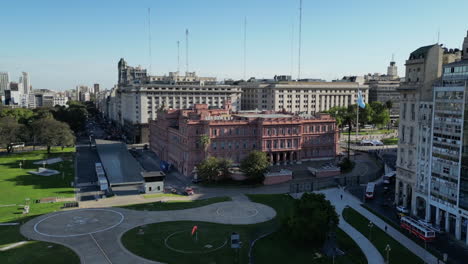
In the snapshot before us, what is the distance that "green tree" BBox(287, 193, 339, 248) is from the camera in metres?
49.4

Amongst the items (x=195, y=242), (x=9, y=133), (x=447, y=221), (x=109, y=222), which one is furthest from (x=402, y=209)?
(x=9, y=133)

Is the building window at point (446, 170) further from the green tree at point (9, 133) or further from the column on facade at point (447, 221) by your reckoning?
the green tree at point (9, 133)

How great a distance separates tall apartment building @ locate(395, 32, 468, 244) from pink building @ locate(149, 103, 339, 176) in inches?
1309

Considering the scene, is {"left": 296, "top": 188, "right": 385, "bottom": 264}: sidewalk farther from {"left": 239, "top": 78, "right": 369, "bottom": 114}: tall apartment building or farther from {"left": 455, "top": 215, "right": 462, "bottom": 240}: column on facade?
{"left": 239, "top": 78, "right": 369, "bottom": 114}: tall apartment building

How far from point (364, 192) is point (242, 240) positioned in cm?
3500

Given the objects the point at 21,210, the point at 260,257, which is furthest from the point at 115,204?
the point at 260,257

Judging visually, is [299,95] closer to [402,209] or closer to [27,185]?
[402,209]

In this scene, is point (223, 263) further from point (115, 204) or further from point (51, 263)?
point (115, 204)

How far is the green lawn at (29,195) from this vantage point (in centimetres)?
4744

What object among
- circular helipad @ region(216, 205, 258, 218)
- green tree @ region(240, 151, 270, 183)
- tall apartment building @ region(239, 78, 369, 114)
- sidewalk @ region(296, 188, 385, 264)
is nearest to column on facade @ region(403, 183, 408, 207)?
sidewalk @ region(296, 188, 385, 264)

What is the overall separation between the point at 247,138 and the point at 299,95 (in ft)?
281

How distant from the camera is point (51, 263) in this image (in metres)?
45.4

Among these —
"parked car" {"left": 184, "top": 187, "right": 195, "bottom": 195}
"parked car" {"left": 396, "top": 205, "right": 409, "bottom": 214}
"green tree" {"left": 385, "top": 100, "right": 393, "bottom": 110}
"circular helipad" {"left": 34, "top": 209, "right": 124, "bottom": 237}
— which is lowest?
"circular helipad" {"left": 34, "top": 209, "right": 124, "bottom": 237}

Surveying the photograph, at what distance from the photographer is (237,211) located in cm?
6506
